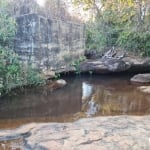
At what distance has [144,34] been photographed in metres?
11.6

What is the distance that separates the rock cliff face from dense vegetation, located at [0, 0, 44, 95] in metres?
0.50

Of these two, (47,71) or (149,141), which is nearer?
(149,141)

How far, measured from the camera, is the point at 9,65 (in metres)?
7.51

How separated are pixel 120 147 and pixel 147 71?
346 inches

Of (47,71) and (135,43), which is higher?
(135,43)

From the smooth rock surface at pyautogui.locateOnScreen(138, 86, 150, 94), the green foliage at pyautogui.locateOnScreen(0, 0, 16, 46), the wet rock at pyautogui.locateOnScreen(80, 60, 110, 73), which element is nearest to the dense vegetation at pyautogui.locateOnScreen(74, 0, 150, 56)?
the wet rock at pyautogui.locateOnScreen(80, 60, 110, 73)

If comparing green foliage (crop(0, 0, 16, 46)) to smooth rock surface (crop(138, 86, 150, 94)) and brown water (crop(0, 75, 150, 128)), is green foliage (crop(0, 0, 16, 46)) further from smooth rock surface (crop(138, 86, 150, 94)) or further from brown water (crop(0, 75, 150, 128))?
smooth rock surface (crop(138, 86, 150, 94))

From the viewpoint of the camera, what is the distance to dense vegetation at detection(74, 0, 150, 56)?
1180cm

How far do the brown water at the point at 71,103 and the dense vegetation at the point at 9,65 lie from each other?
0.35 m

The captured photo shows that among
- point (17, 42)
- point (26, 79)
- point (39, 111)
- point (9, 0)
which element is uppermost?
point (9, 0)

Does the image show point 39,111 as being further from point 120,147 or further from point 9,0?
point 9,0

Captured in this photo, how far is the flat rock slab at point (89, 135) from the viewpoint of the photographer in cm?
383

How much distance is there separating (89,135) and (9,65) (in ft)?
13.5

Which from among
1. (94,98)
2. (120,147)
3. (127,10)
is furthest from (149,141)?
(127,10)
